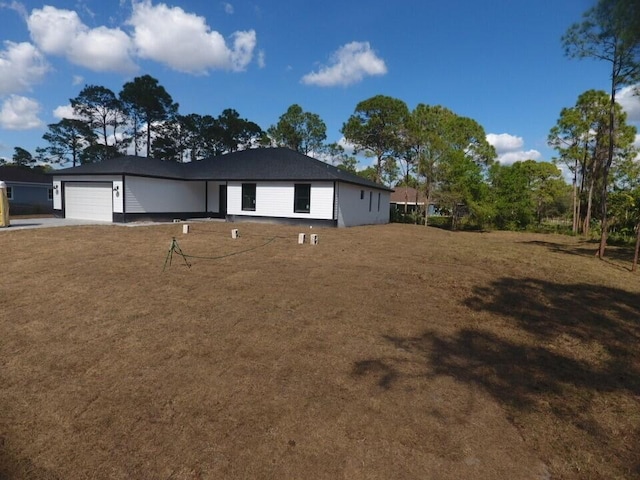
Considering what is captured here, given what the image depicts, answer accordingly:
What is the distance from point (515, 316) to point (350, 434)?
168 inches

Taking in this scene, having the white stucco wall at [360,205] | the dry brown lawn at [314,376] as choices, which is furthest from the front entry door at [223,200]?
the dry brown lawn at [314,376]

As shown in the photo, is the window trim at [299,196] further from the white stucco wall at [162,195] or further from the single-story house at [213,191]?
the white stucco wall at [162,195]

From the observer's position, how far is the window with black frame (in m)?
22.1

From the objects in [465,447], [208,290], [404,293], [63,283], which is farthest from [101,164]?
[465,447]

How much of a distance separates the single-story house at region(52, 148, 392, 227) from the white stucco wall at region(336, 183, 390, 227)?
62 mm

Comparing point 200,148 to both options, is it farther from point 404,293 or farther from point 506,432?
point 506,432

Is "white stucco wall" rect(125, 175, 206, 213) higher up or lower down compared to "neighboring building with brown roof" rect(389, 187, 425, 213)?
lower down

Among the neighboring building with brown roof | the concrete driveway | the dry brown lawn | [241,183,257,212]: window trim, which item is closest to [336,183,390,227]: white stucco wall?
[241,183,257,212]: window trim

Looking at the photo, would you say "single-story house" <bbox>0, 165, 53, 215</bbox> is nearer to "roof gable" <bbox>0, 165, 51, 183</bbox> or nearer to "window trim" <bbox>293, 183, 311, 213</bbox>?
"roof gable" <bbox>0, 165, 51, 183</bbox>

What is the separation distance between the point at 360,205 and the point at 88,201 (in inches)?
630

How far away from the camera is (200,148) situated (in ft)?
145

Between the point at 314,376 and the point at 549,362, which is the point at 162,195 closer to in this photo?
the point at 314,376

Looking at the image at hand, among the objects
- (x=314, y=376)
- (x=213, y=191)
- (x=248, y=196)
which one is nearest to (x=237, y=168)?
(x=213, y=191)

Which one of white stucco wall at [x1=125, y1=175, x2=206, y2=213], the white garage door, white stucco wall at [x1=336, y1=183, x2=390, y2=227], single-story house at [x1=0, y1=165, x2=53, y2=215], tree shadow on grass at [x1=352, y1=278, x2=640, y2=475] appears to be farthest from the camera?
single-story house at [x1=0, y1=165, x2=53, y2=215]
